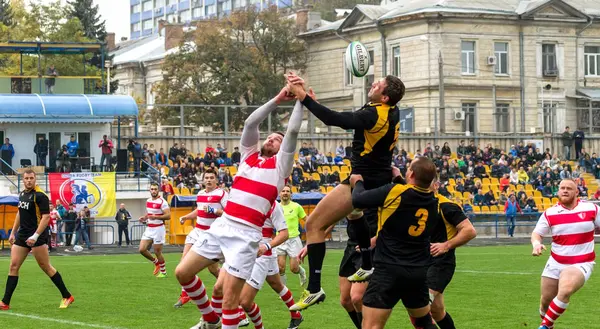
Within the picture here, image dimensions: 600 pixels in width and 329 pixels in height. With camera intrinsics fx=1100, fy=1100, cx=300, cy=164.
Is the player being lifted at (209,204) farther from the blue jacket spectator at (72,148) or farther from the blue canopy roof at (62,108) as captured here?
the blue canopy roof at (62,108)

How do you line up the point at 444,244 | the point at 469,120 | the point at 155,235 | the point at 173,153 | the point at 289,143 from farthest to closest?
the point at 469,120 → the point at 173,153 → the point at 155,235 → the point at 444,244 → the point at 289,143

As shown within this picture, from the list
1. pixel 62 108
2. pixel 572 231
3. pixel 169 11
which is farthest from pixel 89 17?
pixel 572 231

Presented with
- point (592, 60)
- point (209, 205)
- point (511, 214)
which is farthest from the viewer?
point (592, 60)

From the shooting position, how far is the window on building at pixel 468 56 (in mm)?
62188

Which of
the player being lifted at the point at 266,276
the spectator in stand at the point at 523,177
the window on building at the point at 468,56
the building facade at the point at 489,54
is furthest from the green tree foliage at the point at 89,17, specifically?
the player being lifted at the point at 266,276

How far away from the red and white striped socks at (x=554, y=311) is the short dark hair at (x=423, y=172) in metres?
3.59

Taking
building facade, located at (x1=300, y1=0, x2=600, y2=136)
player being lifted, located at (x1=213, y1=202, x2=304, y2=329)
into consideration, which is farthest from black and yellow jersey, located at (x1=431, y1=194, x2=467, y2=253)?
building facade, located at (x1=300, y1=0, x2=600, y2=136)

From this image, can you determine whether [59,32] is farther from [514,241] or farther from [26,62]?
[514,241]

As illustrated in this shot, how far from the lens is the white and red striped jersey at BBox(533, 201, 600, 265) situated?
13.1 metres

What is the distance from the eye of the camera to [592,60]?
6519 cm

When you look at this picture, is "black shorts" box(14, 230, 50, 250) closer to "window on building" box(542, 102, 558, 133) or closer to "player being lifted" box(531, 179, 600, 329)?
"player being lifted" box(531, 179, 600, 329)

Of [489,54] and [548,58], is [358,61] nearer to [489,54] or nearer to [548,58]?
[489,54]

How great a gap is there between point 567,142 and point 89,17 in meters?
39.5

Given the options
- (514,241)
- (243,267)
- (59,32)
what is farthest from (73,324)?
(59,32)
